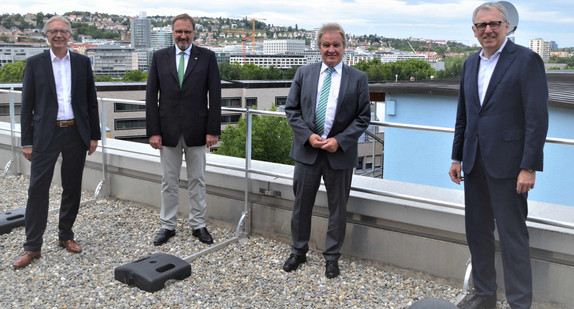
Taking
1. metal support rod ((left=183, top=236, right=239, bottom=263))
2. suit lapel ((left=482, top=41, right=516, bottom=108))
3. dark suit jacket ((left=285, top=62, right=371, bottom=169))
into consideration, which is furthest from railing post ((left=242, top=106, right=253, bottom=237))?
suit lapel ((left=482, top=41, right=516, bottom=108))

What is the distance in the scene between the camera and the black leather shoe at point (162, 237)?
4.57m

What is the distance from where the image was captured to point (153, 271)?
3.80 metres

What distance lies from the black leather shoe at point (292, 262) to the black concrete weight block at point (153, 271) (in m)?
0.70

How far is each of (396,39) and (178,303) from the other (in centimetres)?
18521

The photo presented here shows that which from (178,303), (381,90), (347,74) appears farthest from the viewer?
(381,90)

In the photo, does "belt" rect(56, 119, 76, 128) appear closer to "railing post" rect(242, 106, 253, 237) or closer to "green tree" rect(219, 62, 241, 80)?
"railing post" rect(242, 106, 253, 237)

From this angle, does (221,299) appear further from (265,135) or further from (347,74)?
(265,135)

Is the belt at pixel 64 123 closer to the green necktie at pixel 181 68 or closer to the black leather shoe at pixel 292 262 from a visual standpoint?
the green necktie at pixel 181 68

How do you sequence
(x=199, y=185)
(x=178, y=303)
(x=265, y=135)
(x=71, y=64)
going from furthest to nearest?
(x=265, y=135) → (x=199, y=185) → (x=71, y=64) → (x=178, y=303)

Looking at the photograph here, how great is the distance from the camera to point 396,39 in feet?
594

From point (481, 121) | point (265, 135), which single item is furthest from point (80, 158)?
point (265, 135)

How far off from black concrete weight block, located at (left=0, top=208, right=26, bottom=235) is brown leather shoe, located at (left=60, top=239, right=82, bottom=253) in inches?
30.8

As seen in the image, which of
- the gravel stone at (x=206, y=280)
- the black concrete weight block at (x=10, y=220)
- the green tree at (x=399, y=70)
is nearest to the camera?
the gravel stone at (x=206, y=280)

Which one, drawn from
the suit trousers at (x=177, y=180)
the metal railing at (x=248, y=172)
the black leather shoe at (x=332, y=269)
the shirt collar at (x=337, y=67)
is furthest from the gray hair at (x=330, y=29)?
the black leather shoe at (x=332, y=269)
